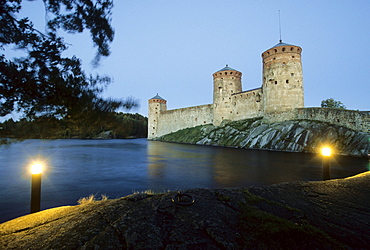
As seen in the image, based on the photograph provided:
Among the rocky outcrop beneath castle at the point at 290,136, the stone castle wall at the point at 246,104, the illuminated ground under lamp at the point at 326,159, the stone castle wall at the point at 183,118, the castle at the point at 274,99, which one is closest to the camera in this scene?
the illuminated ground under lamp at the point at 326,159

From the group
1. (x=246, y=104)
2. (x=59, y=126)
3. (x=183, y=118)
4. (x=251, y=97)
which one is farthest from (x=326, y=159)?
(x=183, y=118)

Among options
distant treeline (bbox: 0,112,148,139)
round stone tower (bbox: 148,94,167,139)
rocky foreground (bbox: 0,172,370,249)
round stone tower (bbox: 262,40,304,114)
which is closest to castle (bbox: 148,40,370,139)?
round stone tower (bbox: 262,40,304,114)

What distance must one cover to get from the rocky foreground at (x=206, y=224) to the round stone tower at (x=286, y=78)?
21763 mm

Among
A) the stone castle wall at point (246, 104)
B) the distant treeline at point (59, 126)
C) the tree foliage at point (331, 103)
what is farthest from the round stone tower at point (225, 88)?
the distant treeline at point (59, 126)

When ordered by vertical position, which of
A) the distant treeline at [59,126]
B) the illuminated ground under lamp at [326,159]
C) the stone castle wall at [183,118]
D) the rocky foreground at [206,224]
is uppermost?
the stone castle wall at [183,118]

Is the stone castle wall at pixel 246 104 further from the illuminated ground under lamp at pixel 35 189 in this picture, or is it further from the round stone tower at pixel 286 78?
the illuminated ground under lamp at pixel 35 189

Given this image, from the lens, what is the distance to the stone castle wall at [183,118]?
39031 mm

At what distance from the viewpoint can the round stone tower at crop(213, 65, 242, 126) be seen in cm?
3247

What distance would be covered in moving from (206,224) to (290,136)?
20757 mm

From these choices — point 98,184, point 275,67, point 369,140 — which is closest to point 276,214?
point 98,184

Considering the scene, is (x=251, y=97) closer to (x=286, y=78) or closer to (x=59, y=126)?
(x=286, y=78)

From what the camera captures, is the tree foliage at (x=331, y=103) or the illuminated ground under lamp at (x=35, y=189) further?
the tree foliage at (x=331, y=103)

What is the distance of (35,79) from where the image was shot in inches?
107

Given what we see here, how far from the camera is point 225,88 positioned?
107 ft
